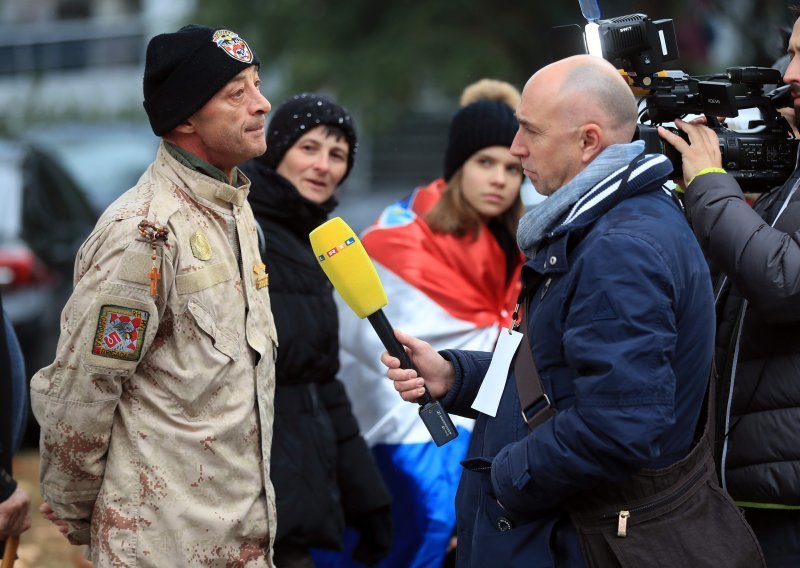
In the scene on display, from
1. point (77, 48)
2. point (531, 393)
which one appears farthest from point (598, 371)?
point (77, 48)

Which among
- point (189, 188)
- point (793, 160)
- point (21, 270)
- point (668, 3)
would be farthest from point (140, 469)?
point (668, 3)

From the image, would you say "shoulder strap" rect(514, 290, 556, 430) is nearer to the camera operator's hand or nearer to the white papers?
the white papers

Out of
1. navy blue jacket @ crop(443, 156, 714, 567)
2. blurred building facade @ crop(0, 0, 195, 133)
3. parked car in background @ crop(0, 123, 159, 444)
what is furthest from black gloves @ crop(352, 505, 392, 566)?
blurred building facade @ crop(0, 0, 195, 133)

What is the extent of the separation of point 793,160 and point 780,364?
63cm

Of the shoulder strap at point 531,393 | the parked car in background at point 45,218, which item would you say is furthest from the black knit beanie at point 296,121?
the parked car in background at point 45,218

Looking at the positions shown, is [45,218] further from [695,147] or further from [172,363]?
[695,147]

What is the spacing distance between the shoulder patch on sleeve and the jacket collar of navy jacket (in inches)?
38.8

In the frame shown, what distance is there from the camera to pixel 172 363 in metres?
3.20

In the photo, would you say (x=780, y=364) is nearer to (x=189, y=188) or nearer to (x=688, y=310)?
(x=688, y=310)

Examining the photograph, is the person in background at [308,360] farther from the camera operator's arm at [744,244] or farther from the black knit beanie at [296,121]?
the camera operator's arm at [744,244]

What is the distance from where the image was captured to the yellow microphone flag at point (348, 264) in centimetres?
327

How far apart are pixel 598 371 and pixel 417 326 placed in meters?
2.50

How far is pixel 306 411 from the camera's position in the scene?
174 inches

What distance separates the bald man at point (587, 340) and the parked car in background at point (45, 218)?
5.66 meters
